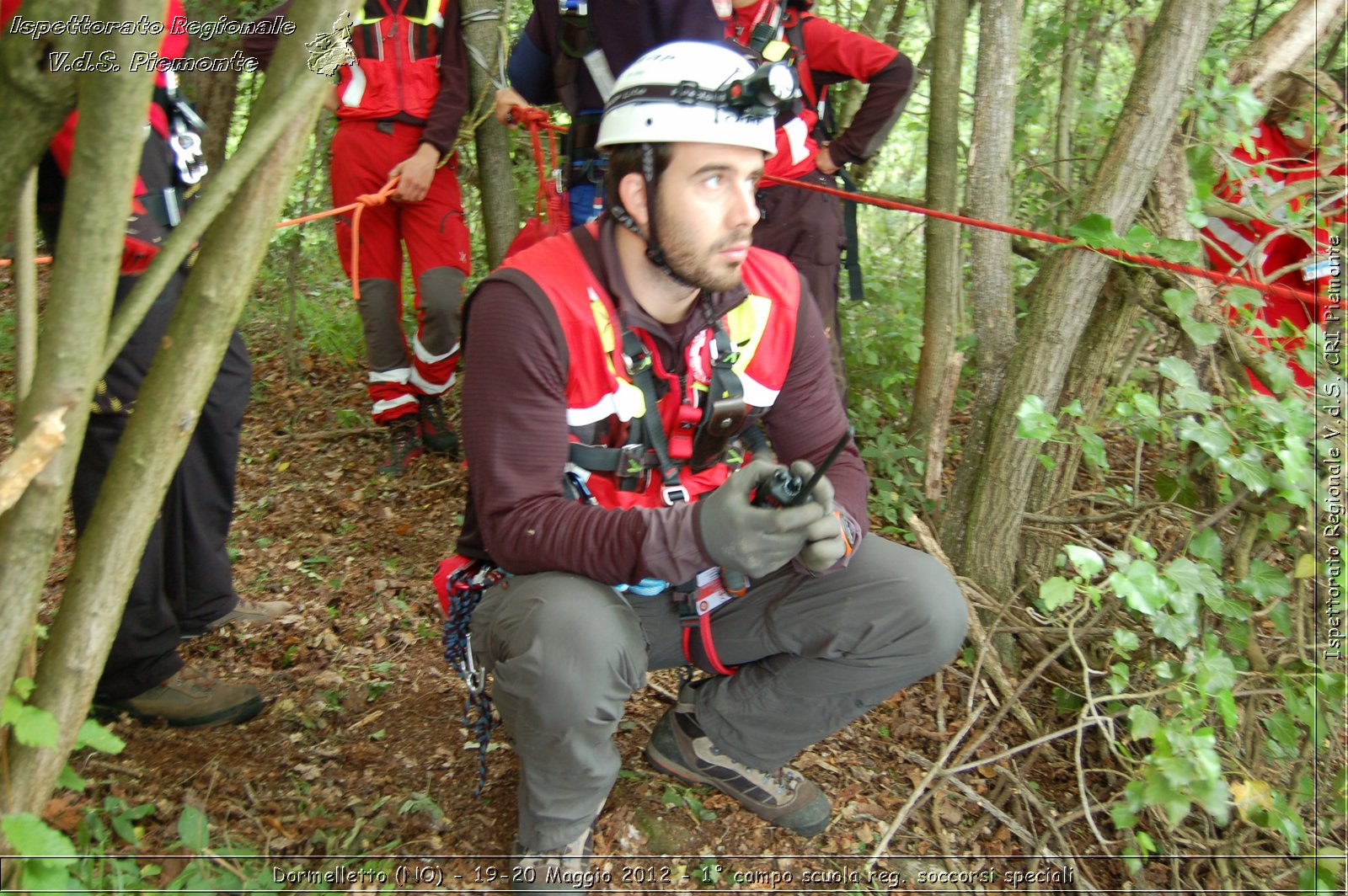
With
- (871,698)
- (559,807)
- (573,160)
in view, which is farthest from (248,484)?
(871,698)

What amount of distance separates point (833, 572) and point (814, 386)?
1.67 feet

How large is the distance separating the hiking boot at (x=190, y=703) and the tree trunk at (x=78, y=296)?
119 centimetres

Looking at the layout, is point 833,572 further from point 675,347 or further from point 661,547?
point 675,347

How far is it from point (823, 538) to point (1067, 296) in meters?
1.42

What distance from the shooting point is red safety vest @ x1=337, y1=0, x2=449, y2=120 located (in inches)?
166

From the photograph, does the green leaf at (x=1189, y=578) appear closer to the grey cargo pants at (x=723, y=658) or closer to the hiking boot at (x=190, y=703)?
the grey cargo pants at (x=723, y=658)

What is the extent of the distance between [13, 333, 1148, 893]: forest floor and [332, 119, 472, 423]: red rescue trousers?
43.9 inches

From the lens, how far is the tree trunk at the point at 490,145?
431 centimetres

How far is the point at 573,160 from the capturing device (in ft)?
12.4

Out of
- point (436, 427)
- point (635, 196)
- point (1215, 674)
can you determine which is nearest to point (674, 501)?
point (635, 196)

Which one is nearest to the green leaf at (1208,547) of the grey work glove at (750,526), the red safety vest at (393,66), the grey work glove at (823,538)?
the grey work glove at (823,538)

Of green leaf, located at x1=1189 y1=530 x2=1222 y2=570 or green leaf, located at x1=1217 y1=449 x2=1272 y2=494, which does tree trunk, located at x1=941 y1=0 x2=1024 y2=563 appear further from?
green leaf, located at x1=1217 y1=449 x2=1272 y2=494

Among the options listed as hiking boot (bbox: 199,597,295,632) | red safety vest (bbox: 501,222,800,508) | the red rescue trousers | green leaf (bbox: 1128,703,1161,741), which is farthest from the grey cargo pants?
the red rescue trousers

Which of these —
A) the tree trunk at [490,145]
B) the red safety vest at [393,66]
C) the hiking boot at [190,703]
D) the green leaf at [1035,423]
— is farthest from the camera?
the tree trunk at [490,145]
